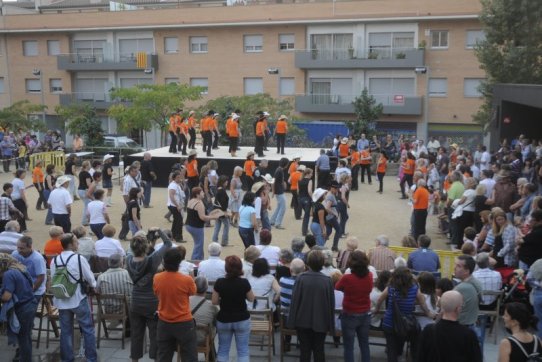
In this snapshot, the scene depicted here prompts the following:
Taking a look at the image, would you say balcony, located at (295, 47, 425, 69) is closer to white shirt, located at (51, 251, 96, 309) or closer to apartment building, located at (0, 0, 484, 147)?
apartment building, located at (0, 0, 484, 147)

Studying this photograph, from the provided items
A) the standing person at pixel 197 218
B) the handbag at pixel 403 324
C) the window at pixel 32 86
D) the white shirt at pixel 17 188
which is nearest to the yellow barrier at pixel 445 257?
the handbag at pixel 403 324

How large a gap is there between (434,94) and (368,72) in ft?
13.9

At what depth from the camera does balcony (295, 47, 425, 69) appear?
117ft

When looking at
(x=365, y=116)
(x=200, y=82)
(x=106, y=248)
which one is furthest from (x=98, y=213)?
(x=200, y=82)

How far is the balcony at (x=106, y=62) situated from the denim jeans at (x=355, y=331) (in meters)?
36.0

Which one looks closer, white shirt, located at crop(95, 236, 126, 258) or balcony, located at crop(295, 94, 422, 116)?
white shirt, located at crop(95, 236, 126, 258)

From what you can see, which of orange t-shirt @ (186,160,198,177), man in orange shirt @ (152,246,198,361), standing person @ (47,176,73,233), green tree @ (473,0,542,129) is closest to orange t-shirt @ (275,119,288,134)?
orange t-shirt @ (186,160,198,177)

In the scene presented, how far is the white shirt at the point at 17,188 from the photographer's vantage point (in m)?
14.2

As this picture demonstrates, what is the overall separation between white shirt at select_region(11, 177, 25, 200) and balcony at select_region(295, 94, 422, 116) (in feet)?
83.3

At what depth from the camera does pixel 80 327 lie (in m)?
7.33

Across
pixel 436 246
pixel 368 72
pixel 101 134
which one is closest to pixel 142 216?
pixel 436 246

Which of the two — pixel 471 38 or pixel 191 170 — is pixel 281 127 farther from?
pixel 471 38

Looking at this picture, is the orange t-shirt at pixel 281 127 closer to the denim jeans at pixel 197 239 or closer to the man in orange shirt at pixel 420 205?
the man in orange shirt at pixel 420 205

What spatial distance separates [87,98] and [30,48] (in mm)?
6174
